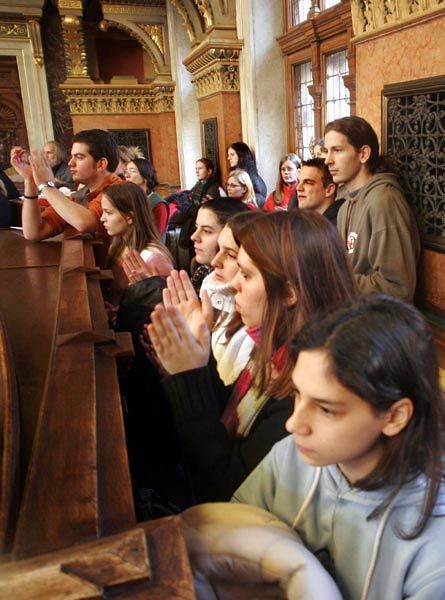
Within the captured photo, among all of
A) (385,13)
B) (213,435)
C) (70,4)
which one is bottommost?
(213,435)

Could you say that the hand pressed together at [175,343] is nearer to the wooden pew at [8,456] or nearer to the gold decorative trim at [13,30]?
the wooden pew at [8,456]

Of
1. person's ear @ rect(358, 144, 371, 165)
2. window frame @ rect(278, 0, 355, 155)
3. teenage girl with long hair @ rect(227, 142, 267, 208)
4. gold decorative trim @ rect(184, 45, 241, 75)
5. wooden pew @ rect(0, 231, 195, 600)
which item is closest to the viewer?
wooden pew @ rect(0, 231, 195, 600)

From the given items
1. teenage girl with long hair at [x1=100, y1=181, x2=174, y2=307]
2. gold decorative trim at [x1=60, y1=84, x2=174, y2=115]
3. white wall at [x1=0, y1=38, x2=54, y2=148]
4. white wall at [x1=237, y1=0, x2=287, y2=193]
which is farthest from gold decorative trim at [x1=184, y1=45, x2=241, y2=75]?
white wall at [x1=0, y1=38, x2=54, y2=148]

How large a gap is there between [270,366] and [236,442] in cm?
19

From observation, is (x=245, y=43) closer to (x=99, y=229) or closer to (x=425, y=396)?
(x=99, y=229)

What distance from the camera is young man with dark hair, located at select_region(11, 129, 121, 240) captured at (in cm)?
245

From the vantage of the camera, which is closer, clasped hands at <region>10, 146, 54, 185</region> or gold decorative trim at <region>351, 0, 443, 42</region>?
gold decorative trim at <region>351, 0, 443, 42</region>

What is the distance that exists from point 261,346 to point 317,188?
1.72m

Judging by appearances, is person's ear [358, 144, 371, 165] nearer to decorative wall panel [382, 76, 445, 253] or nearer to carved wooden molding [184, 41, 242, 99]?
decorative wall panel [382, 76, 445, 253]

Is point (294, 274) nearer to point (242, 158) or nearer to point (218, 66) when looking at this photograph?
point (242, 158)

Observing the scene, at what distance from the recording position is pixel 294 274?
3.34 feet

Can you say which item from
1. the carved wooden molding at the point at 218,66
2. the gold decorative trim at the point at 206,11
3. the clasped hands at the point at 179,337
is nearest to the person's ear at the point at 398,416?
the clasped hands at the point at 179,337

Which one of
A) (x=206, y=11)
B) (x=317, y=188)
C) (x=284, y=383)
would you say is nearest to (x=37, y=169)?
(x=317, y=188)

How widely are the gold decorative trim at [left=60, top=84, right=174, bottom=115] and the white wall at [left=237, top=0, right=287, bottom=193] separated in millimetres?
3598
